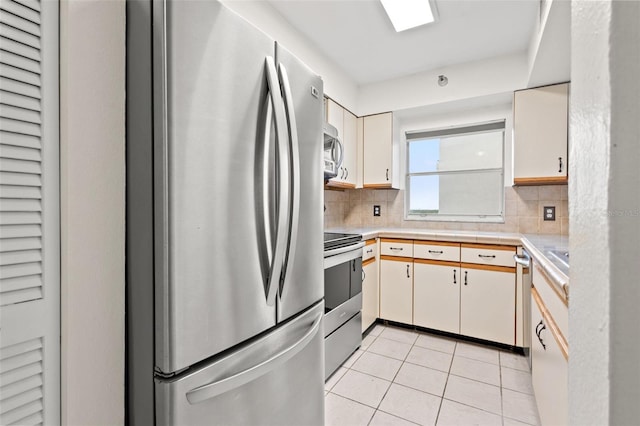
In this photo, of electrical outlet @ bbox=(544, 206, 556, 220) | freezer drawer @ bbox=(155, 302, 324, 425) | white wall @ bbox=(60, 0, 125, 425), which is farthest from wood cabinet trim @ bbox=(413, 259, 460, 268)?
white wall @ bbox=(60, 0, 125, 425)

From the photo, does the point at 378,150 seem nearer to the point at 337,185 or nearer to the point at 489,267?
the point at 337,185

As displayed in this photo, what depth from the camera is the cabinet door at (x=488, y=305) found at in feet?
8.00

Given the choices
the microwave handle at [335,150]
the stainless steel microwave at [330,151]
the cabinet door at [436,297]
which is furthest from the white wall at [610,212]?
the cabinet door at [436,297]

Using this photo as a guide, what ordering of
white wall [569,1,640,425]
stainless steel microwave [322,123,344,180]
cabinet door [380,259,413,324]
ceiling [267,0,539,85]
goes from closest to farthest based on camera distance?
white wall [569,1,640,425]
ceiling [267,0,539,85]
stainless steel microwave [322,123,344,180]
cabinet door [380,259,413,324]

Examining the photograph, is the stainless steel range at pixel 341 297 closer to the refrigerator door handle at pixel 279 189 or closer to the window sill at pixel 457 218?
the refrigerator door handle at pixel 279 189

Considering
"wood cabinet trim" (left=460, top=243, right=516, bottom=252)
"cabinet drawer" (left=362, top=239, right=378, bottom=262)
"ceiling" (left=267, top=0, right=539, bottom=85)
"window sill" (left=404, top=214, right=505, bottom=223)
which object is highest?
"ceiling" (left=267, top=0, right=539, bottom=85)

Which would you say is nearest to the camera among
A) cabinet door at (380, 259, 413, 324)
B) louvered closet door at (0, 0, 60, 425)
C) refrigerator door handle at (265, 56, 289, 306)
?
louvered closet door at (0, 0, 60, 425)

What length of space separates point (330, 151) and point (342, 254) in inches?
31.5

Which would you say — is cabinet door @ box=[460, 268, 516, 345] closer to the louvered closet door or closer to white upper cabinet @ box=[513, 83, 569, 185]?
white upper cabinet @ box=[513, 83, 569, 185]

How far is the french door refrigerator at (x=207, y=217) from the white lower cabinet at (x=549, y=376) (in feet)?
3.09

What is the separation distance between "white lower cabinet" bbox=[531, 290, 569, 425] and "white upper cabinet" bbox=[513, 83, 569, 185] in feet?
4.49

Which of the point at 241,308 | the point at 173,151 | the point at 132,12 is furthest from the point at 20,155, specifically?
the point at 241,308

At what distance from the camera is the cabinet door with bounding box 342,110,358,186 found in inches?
123

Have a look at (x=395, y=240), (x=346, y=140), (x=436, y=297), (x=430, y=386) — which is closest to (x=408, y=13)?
(x=346, y=140)
